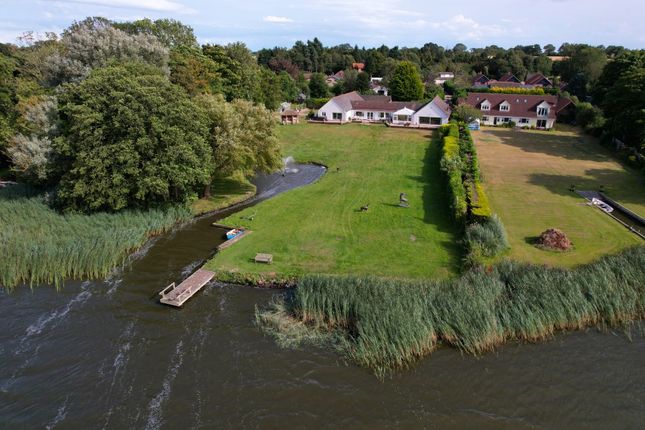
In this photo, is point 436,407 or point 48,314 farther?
point 48,314

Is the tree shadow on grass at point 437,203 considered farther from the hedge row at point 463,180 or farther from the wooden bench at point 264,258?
the wooden bench at point 264,258

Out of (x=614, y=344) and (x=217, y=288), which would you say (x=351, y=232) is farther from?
(x=614, y=344)

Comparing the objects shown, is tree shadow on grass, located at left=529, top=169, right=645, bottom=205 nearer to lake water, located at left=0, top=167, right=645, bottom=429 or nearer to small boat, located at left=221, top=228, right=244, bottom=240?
lake water, located at left=0, top=167, right=645, bottom=429

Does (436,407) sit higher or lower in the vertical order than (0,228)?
lower

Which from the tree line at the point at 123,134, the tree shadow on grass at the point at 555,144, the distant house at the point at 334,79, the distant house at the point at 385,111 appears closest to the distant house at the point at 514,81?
the distant house at the point at 334,79

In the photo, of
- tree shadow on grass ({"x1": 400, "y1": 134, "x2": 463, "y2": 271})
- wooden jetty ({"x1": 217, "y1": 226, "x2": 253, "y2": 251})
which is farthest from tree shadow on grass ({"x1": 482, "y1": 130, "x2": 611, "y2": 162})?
wooden jetty ({"x1": 217, "y1": 226, "x2": 253, "y2": 251})

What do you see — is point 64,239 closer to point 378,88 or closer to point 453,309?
point 453,309

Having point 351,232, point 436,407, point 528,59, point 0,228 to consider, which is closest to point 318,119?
point 351,232
